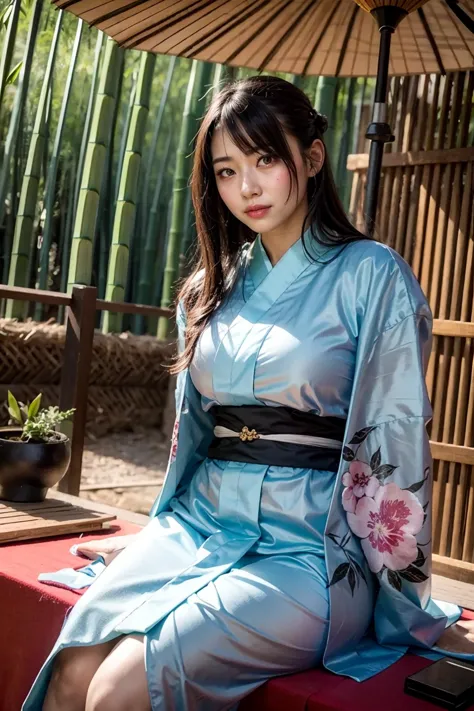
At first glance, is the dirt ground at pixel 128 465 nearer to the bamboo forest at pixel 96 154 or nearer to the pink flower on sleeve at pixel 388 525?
the bamboo forest at pixel 96 154

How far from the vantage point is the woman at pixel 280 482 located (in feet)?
4.77

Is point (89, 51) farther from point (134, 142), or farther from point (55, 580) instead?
point (55, 580)

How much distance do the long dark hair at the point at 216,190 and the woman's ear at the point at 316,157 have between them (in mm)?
10

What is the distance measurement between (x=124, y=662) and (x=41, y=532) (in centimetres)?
99

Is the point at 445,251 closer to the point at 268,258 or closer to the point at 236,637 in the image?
the point at 268,258

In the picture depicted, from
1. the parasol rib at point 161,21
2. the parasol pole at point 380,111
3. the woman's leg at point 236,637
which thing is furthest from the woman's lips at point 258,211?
the parasol rib at point 161,21

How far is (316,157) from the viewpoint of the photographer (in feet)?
6.00

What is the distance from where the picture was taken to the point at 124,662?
139 centimetres

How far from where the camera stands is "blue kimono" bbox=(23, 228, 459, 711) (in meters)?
1.48

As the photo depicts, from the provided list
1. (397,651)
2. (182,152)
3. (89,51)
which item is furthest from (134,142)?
(397,651)

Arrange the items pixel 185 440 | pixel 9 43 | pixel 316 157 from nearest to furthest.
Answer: pixel 316 157
pixel 185 440
pixel 9 43

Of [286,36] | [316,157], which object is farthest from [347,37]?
[316,157]

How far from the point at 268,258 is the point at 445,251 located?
134 centimetres

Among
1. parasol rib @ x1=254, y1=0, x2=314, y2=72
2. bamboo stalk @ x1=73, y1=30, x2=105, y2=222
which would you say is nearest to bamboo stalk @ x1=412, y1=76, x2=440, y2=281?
parasol rib @ x1=254, y1=0, x2=314, y2=72
